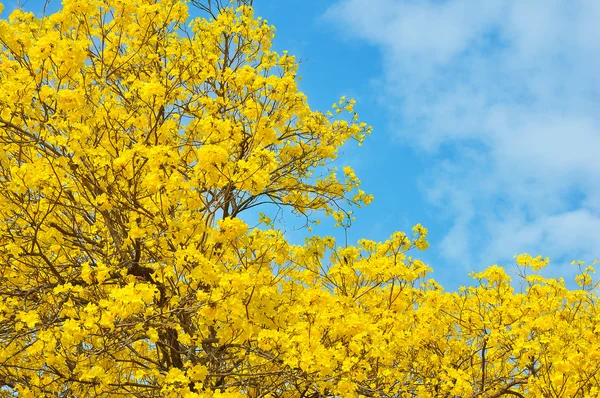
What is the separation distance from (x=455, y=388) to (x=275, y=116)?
396cm

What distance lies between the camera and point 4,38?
5.79 m

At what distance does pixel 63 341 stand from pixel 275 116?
13.0ft

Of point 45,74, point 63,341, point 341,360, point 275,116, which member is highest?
point 275,116

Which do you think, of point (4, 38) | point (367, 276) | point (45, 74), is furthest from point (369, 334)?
point (4, 38)

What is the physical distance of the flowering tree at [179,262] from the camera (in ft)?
16.0

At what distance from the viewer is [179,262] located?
183 inches

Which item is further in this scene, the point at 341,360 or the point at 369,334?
the point at 369,334

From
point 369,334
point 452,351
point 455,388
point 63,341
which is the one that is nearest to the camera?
point 63,341

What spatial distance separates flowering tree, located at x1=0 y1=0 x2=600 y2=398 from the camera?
4.89 metres

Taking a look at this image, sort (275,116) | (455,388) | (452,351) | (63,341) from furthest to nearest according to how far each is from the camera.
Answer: (452,351), (275,116), (455,388), (63,341)

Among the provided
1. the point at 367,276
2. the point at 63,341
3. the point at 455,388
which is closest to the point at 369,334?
the point at 367,276

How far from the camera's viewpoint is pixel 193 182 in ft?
17.3

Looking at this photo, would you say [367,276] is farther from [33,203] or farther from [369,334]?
[33,203]

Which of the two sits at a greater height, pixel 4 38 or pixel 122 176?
pixel 4 38
